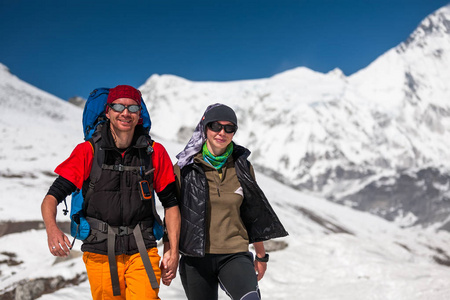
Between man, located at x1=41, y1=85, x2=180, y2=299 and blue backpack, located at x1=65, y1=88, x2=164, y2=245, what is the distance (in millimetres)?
38

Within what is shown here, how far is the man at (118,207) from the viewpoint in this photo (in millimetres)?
3912

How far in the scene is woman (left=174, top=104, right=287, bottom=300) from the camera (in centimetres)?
443

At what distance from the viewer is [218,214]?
179 inches

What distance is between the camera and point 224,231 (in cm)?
451

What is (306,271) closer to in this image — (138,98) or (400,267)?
(400,267)

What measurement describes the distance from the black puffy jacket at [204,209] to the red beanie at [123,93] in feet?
2.95

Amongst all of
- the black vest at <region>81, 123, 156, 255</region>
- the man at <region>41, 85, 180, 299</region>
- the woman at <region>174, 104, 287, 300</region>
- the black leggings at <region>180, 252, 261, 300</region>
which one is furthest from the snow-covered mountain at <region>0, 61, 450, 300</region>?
the black vest at <region>81, 123, 156, 255</region>

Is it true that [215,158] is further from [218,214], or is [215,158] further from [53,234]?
[53,234]

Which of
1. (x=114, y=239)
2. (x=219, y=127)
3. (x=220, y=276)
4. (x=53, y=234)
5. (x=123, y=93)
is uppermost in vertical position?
(x=123, y=93)

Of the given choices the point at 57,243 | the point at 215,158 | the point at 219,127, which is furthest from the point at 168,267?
the point at 219,127

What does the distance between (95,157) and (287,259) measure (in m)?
10.8

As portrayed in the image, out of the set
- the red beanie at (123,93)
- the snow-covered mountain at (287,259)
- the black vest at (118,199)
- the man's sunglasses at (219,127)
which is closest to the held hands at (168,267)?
the black vest at (118,199)

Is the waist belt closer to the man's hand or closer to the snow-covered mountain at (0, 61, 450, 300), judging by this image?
the man's hand

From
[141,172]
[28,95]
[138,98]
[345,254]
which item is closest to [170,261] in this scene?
[141,172]
